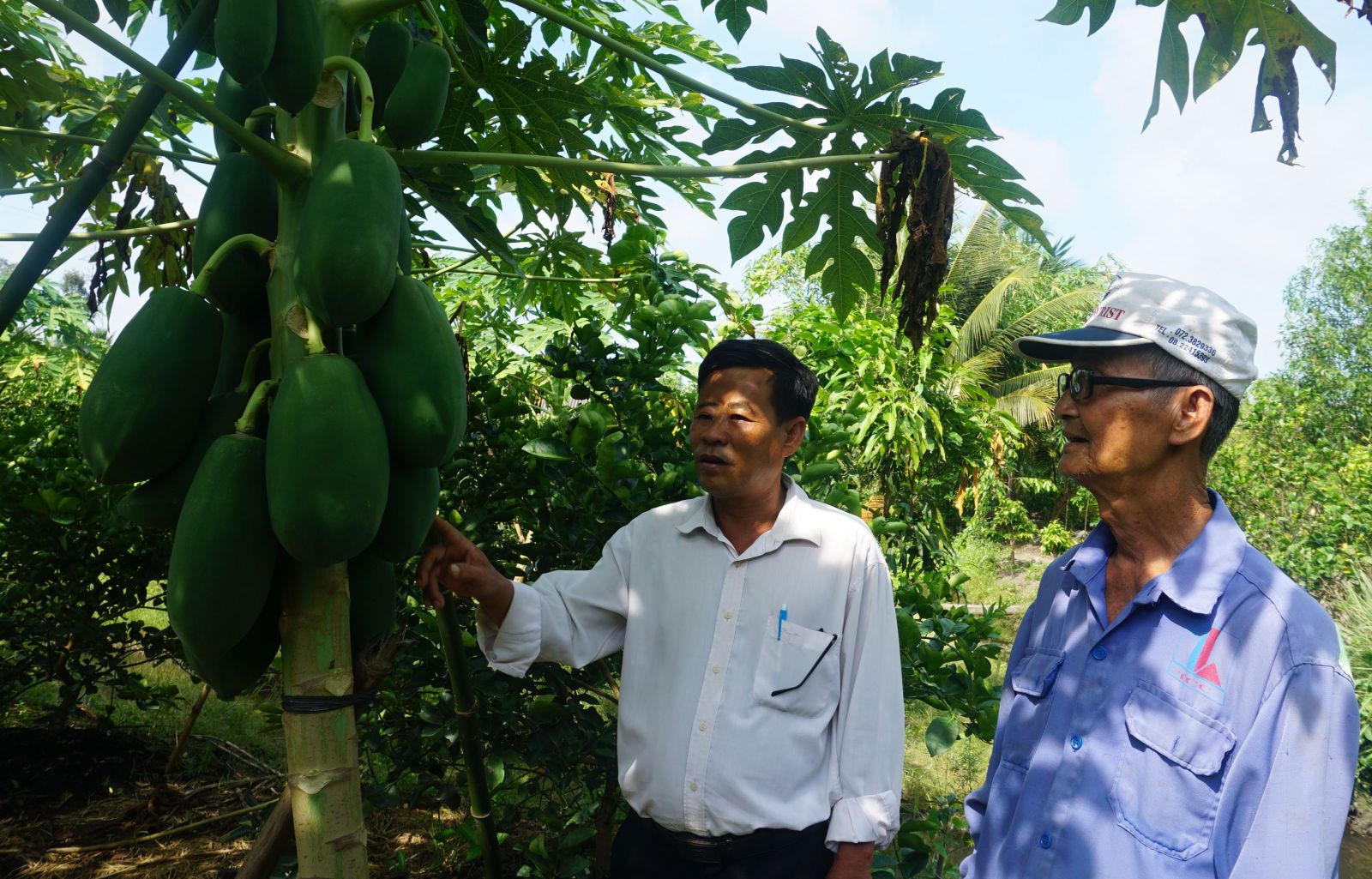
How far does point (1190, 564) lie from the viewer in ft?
5.30

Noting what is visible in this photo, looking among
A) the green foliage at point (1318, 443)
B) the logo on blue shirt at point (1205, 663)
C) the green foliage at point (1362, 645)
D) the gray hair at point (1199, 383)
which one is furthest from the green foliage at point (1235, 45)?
the green foliage at point (1318, 443)

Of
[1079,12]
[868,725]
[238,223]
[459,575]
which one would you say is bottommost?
[868,725]

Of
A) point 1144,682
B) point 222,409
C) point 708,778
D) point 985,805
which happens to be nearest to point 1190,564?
point 1144,682

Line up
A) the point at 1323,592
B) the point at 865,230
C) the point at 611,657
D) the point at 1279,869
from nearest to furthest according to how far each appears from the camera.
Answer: the point at 1279,869, the point at 865,230, the point at 611,657, the point at 1323,592

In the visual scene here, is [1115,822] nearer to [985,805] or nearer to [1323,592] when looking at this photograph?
[985,805]

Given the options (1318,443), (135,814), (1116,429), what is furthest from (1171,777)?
(1318,443)

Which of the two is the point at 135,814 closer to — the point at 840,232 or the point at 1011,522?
the point at 840,232

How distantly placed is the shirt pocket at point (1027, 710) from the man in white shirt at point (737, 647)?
348mm

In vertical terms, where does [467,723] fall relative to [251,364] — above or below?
below

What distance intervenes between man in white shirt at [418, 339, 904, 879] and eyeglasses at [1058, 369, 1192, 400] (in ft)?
2.05

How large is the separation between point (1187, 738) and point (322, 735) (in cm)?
120

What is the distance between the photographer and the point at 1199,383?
1685 mm

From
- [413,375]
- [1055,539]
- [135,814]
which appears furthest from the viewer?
[1055,539]

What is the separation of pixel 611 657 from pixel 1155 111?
200 cm
